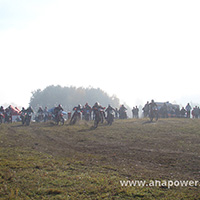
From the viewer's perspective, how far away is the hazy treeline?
92.1 m

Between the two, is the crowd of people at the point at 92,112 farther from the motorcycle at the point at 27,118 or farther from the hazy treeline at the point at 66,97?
the hazy treeline at the point at 66,97

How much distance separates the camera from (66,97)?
94312 millimetres

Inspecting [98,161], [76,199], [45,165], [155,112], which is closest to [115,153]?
[98,161]

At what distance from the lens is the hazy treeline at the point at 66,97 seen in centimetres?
9212

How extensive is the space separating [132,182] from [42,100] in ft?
290

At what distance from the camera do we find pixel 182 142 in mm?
12602

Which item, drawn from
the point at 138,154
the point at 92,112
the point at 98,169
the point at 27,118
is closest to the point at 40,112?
the point at 92,112

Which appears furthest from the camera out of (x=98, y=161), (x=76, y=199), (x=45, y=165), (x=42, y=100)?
(x=42, y=100)

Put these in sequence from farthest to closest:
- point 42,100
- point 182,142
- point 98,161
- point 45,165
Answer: point 42,100 → point 182,142 → point 98,161 → point 45,165

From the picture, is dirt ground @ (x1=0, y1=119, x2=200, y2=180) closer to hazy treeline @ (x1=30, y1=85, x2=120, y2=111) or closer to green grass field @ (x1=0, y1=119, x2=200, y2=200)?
green grass field @ (x1=0, y1=119, x2=200, y2=200)

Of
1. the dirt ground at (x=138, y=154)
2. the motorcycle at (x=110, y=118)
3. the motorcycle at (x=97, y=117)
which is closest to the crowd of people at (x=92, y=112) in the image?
the motorcycle at (x=110, y=118)

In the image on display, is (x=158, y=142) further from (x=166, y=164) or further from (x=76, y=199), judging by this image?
(x=76, y=199)

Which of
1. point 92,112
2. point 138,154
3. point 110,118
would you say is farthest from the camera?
point 92,112

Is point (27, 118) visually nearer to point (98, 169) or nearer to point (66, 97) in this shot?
point (98, 169)
